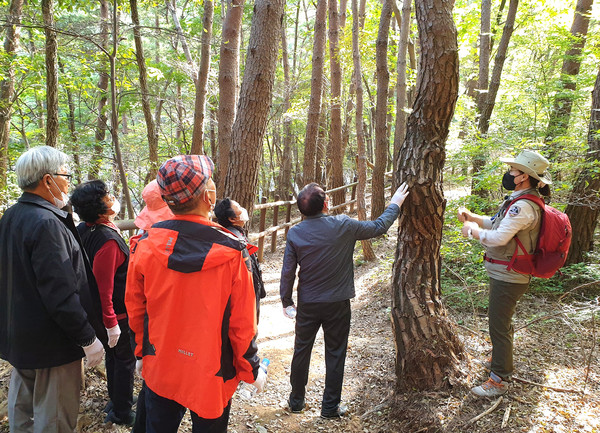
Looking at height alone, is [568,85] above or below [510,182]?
above

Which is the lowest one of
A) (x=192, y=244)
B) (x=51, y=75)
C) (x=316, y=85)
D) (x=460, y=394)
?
(x=460, y=394)

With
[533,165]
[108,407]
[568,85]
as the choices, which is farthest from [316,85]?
[108,407]

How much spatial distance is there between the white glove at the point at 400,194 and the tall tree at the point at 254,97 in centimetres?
219

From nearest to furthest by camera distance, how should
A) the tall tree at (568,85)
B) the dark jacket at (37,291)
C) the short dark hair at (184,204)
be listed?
1. the short dark hair at (184,204)
2. the dark jacket at (37,291)
3. the tall tree at (568,85)

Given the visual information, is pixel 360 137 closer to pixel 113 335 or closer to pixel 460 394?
pixel 460 394

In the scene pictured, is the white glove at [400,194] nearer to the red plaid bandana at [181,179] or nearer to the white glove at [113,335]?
the red plaid bandana at [181,179]

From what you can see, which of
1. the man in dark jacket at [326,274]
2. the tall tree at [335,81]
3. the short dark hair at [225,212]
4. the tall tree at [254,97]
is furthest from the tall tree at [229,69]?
the tall tree at [335,81]

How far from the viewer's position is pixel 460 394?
121 inches

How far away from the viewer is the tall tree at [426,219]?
308 centimetres

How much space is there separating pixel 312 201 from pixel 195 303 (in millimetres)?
1560

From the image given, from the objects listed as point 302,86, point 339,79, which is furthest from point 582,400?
point 302,86

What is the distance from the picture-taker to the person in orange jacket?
1848 mm

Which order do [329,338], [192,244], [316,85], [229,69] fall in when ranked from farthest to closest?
[316,85] < [229,69] < [329,338] < [192,244]

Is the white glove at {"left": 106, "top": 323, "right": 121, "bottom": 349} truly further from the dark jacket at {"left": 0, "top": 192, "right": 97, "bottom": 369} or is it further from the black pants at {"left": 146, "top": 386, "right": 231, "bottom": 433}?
the black pants at {"left": 146, "top": 386, "right": 231, "bottom": 433}
